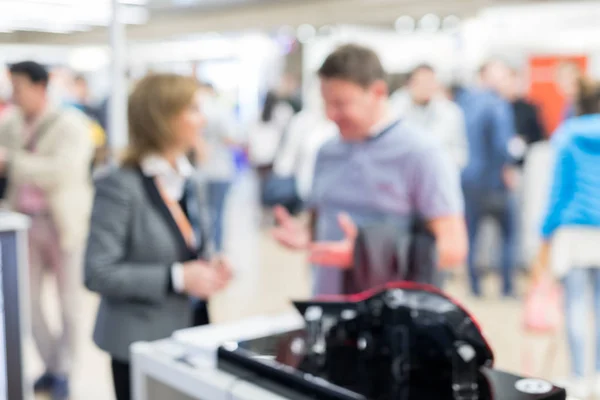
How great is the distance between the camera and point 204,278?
2.19 metres

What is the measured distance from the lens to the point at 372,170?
2.45 metres

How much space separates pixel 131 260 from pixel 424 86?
12.7 feet

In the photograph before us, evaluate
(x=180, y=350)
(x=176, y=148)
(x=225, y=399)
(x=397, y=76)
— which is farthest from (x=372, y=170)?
(x=397, y=76)

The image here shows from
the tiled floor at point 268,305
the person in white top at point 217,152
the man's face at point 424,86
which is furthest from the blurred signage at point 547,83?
the person in white top at point 217,152

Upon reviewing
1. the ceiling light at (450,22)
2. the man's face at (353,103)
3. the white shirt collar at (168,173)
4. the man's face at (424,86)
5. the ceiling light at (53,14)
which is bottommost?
the white shirt collar at (168,173)

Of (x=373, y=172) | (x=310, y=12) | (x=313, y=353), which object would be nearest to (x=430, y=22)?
(x=310, y=12)

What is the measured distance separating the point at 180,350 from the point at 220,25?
8033 millimetres

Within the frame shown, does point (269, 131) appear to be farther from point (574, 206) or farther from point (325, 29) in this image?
point (574, 206)

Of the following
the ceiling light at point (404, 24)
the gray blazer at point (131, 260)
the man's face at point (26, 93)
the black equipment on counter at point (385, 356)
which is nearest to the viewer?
the black equipment on counter at point (385, 356)

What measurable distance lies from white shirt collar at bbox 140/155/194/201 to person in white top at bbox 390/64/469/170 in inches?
140

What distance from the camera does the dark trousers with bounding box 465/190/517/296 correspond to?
5746mm

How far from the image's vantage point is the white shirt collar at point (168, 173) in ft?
7.48

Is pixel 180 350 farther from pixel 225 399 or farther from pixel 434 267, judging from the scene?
pixel 434 267

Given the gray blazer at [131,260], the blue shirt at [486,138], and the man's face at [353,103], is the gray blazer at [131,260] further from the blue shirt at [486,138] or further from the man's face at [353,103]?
the blue shirt at [486,138]
